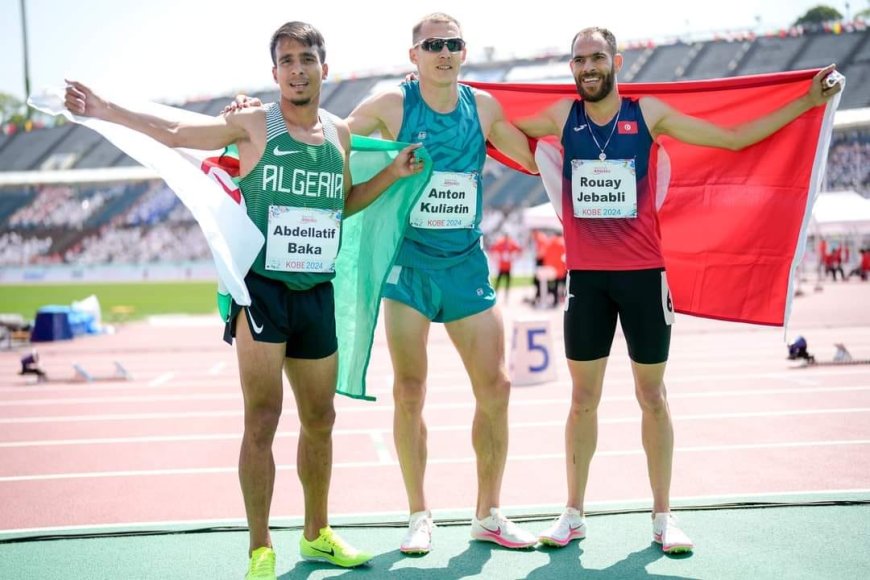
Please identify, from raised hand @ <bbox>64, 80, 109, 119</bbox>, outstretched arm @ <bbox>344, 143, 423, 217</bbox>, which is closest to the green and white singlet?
outstretched arm @ <bbox>344, 143, 423, 217</bbox>

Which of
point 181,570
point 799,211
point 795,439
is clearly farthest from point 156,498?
point 795,439

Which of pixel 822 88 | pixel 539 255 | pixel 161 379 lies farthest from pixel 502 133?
pixel 539 255

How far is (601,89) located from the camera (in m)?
4.43

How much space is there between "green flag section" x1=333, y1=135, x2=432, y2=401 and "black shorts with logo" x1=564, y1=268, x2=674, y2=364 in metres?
0.90

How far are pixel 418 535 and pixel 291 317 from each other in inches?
49.3

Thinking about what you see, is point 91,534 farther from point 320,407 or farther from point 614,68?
point 614,68

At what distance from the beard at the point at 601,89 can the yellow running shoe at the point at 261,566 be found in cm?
255

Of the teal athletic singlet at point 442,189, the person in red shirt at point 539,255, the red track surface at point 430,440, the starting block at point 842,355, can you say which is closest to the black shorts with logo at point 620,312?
the teal athletic singlet at point 442,189

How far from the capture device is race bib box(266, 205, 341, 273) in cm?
391

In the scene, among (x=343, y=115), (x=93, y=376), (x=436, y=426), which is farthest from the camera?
(x=343, y=115)

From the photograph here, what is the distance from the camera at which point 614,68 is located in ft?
14.7

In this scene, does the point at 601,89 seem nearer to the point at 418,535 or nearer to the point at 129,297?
the point at 418,535

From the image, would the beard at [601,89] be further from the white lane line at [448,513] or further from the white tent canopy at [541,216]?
the white tent canopy at [541,216]

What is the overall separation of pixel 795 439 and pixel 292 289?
4.66 metres
